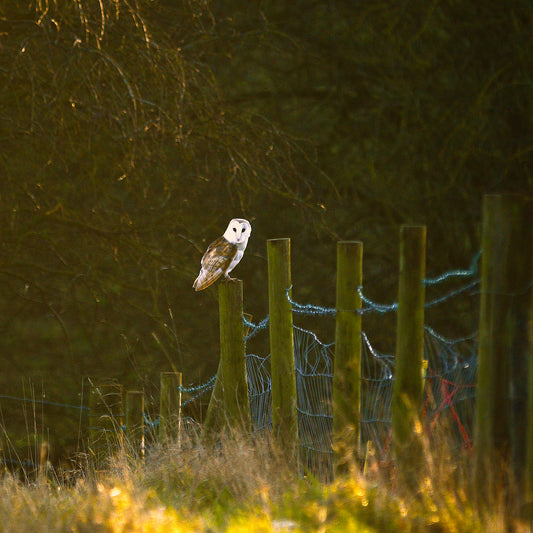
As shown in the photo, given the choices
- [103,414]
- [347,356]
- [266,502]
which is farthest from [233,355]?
[103,414]

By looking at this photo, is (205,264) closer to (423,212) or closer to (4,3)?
(4,3)

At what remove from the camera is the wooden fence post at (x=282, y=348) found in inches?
181

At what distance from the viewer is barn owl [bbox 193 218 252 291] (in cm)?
552

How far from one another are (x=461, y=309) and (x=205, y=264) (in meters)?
4.73

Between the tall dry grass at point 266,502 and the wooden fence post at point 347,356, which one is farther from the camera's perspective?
the wooden fence post at point 347,356

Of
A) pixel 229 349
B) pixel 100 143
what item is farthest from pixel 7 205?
pixel 229 349

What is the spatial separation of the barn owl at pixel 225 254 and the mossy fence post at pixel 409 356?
2049 millimetres

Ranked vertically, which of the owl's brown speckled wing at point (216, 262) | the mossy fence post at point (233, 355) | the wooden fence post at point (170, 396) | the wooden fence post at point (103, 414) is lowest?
the wooden fence post at point (103, 414)

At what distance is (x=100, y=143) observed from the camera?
7746 mm

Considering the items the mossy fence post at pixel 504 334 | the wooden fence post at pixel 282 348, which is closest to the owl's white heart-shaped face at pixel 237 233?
the wooden fence post at pixel 282 348

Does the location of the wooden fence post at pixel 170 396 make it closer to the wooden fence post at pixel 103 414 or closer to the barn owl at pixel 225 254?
the barn owl at pixel 225 254

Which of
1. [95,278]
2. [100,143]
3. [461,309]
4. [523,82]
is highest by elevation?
[523,82]

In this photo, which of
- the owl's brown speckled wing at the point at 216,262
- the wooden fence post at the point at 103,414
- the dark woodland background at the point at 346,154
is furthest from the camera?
the dark woodland background at the point at 346,154

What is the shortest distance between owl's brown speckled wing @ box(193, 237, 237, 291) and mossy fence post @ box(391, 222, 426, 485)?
2.08 meters
